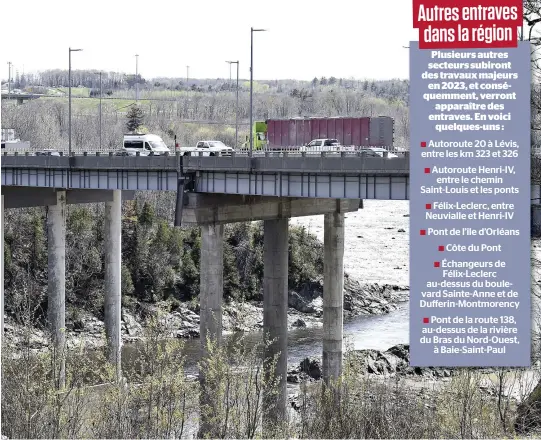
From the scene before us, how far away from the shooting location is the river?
74.1m

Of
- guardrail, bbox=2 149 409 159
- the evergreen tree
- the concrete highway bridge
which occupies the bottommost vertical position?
the concrete highway bridge


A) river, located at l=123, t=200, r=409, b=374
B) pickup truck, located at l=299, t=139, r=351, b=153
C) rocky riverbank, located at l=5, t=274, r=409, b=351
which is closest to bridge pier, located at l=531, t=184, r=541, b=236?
river, located at l=123, t=200, r=409, b=374

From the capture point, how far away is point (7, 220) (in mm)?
94188

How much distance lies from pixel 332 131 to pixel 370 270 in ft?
135

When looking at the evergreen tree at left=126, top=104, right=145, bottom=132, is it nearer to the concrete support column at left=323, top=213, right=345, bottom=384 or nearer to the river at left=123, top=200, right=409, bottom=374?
the river at left=123, top=200, right=409, bottom=374

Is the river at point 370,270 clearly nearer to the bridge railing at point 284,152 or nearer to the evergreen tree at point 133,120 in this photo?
the bridge railing at point 284,152

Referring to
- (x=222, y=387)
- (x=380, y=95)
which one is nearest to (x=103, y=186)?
(x=222, y=387)

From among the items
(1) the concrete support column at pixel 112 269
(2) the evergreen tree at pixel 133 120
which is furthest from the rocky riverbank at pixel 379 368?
(2) the evergreen tree at pixel 133 120

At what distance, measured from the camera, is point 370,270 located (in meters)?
104

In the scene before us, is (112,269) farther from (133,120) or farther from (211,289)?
(133,120)

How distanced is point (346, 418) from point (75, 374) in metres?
11.3

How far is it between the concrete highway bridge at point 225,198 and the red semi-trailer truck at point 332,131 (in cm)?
374

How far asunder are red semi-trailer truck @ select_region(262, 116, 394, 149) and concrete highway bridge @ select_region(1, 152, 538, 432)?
3.74 meters

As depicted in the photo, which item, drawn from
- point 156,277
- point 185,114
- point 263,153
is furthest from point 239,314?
point 185,114
